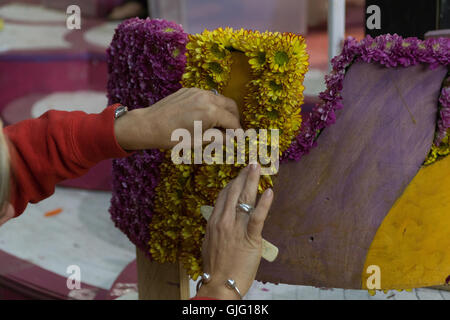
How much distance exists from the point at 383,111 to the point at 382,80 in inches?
1.9

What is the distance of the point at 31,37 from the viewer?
364 cm

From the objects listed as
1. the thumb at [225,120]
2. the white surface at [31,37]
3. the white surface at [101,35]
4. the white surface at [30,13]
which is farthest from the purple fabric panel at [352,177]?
the white surface at [30,13]

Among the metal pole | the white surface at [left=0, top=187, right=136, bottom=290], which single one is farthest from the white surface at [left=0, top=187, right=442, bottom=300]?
the metal pole

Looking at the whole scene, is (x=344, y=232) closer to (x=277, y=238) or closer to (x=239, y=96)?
(x=277, y=238)

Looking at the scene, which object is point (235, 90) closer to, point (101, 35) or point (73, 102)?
point (73, 102)

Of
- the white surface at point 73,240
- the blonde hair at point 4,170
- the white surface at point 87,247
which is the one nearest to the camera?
the blonde hair at point 4,170

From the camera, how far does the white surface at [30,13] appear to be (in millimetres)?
4117

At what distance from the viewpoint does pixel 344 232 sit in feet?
2.83

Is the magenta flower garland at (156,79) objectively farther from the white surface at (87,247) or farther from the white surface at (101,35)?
the white surface at (101,35)

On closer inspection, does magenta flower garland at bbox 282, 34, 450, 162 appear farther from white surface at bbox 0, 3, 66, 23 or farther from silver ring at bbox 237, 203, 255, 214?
white surface at bbox 0, 3, 66, 23

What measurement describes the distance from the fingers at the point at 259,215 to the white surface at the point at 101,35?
2755mm
